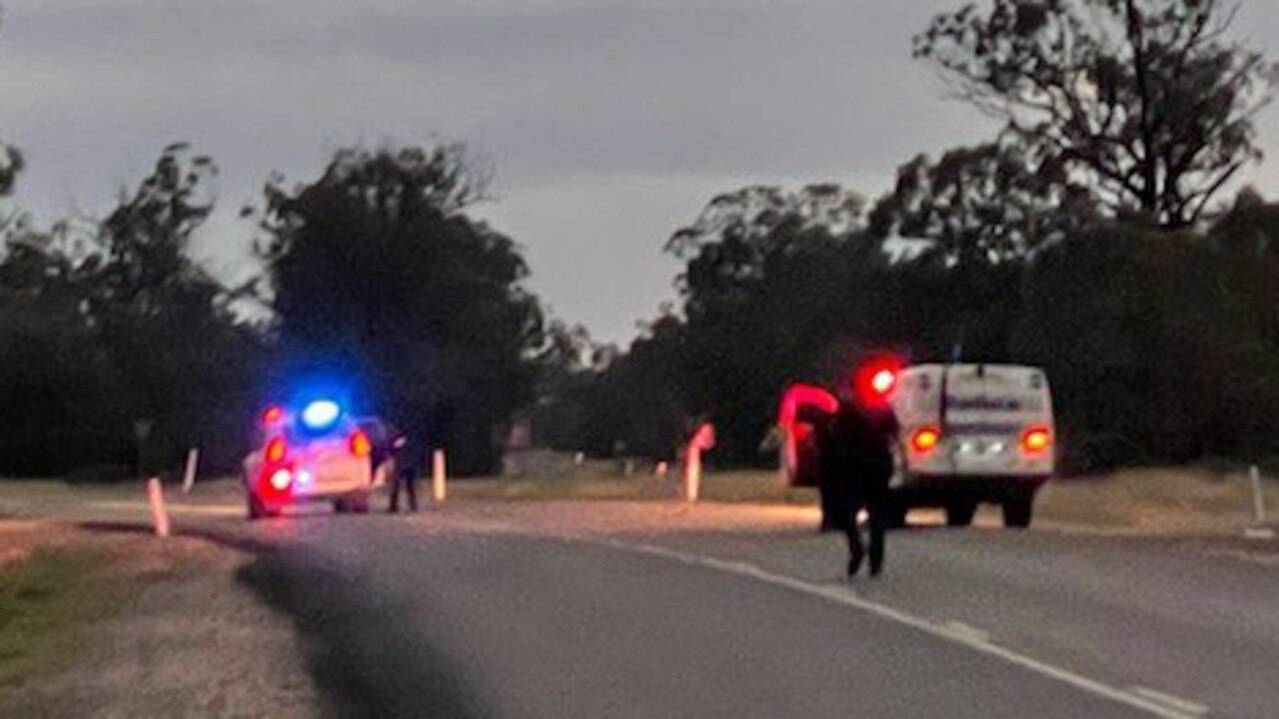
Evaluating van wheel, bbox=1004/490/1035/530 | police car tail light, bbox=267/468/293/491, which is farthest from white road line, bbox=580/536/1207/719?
police car tail light, bbox=267/468/293/491

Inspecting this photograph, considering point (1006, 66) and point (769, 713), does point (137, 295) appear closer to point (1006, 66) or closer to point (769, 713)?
point (1006, 66)

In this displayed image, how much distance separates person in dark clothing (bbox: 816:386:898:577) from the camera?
69.9ft

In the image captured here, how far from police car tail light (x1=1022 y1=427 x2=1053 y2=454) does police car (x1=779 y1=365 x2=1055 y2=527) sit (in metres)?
0.01

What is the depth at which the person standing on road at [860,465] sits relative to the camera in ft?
69.9

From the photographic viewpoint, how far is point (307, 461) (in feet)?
124

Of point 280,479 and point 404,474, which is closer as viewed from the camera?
point 280,479

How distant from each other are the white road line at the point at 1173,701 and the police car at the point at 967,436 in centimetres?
1812

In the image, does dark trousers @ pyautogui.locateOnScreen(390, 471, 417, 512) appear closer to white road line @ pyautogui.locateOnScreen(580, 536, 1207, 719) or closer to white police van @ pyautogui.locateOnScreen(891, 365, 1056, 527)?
white police van @ pyautogui.locateOnScreen(891, 365, 1056, 527)

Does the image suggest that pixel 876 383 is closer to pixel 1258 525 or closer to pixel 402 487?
pixel 1258 525

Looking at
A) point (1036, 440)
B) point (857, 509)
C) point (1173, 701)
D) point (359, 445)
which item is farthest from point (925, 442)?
point (1173, 701)

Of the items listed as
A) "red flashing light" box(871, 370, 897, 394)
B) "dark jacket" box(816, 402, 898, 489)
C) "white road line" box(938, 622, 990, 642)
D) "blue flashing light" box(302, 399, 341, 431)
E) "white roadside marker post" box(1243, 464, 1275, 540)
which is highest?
"red flashing light" box(871, 370, 897, 394)

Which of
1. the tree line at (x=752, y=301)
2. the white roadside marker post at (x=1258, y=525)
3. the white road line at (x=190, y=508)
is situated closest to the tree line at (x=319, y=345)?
the tree line at (x=752, y=301)

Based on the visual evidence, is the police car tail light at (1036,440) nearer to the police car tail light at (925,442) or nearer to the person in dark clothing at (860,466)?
the police car tail light at (925,442)

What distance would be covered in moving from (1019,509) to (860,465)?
42.7 feet
